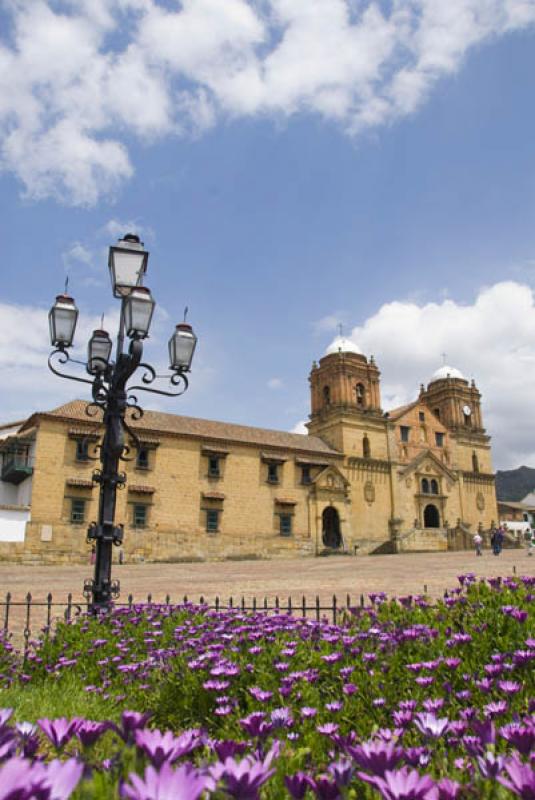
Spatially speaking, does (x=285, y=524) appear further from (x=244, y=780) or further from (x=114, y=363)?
(x=244, y=780)

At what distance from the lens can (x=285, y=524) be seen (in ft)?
130

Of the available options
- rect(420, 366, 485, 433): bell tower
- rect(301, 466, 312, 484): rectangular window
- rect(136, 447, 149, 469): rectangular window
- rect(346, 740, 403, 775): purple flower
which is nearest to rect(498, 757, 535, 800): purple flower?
rect(346, 740, 403, 775): purple flower

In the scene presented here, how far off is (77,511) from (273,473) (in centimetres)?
1290

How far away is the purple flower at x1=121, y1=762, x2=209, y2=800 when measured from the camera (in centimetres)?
103

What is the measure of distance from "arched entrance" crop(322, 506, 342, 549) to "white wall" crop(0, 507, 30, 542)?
1969 centimetres

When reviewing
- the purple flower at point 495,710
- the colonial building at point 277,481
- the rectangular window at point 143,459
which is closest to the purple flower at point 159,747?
the purple flower at point 495,710

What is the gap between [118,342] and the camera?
8711mm

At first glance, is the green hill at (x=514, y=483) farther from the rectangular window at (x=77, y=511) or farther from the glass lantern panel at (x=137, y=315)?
the glass lantern panel at (x=137, y=315)

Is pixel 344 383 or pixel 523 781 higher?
pixel 344 383

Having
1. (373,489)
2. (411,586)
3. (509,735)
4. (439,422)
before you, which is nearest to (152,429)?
(373,489)

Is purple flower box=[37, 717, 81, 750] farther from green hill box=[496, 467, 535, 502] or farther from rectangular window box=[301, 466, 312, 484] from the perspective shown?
green hill box=[496, 467, 535, 502]

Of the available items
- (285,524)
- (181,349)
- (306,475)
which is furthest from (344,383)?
(181,349)

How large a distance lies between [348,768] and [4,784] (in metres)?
0.72

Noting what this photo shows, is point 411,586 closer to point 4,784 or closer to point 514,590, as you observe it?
point 514,590
